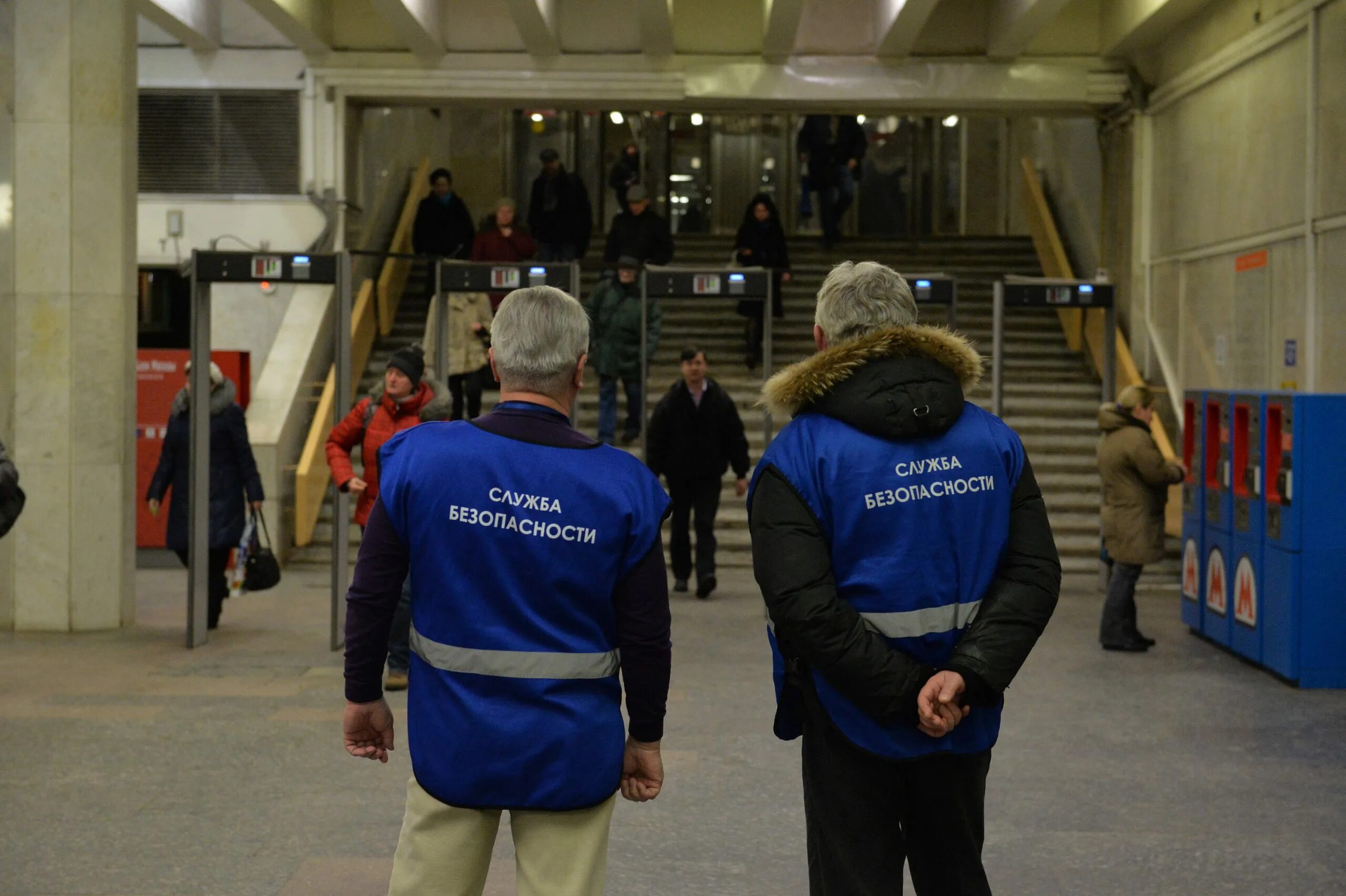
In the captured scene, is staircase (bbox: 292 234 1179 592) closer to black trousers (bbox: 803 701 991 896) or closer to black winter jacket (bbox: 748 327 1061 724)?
black winter jacket (bbox: 748 327 1061 724)

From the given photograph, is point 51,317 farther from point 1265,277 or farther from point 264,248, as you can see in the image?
point 1265,277

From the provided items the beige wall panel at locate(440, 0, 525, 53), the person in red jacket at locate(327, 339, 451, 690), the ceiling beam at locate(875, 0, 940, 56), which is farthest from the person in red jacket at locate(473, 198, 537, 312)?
the person in red jacket at locate(327, 339, 451, 690)

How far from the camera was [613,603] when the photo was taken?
3006 mm

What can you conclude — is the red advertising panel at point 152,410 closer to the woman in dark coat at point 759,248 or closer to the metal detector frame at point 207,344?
the metal detector frame at point 207,344

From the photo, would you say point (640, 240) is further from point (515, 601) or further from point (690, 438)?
point (515, 601)

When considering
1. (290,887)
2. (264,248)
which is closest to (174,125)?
(264,248)

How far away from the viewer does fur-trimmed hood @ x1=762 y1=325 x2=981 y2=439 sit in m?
3.08

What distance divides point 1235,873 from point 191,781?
379cm

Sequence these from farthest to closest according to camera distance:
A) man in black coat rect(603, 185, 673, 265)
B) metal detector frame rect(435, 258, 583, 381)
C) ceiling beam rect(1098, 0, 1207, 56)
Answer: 1. man in black coat rect(603, 185, 673, 265)
2. ceiling beam rect(1098, 0, 1207, 56)
3. metal detector frame rect(435, 258, 583, 381)

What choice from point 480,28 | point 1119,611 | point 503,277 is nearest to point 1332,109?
point 1119,611

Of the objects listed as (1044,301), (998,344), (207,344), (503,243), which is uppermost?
(503,243)

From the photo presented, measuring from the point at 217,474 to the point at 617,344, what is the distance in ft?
17.4

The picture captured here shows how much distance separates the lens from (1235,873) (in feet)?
16.3

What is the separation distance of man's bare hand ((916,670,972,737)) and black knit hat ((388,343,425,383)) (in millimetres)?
5186
